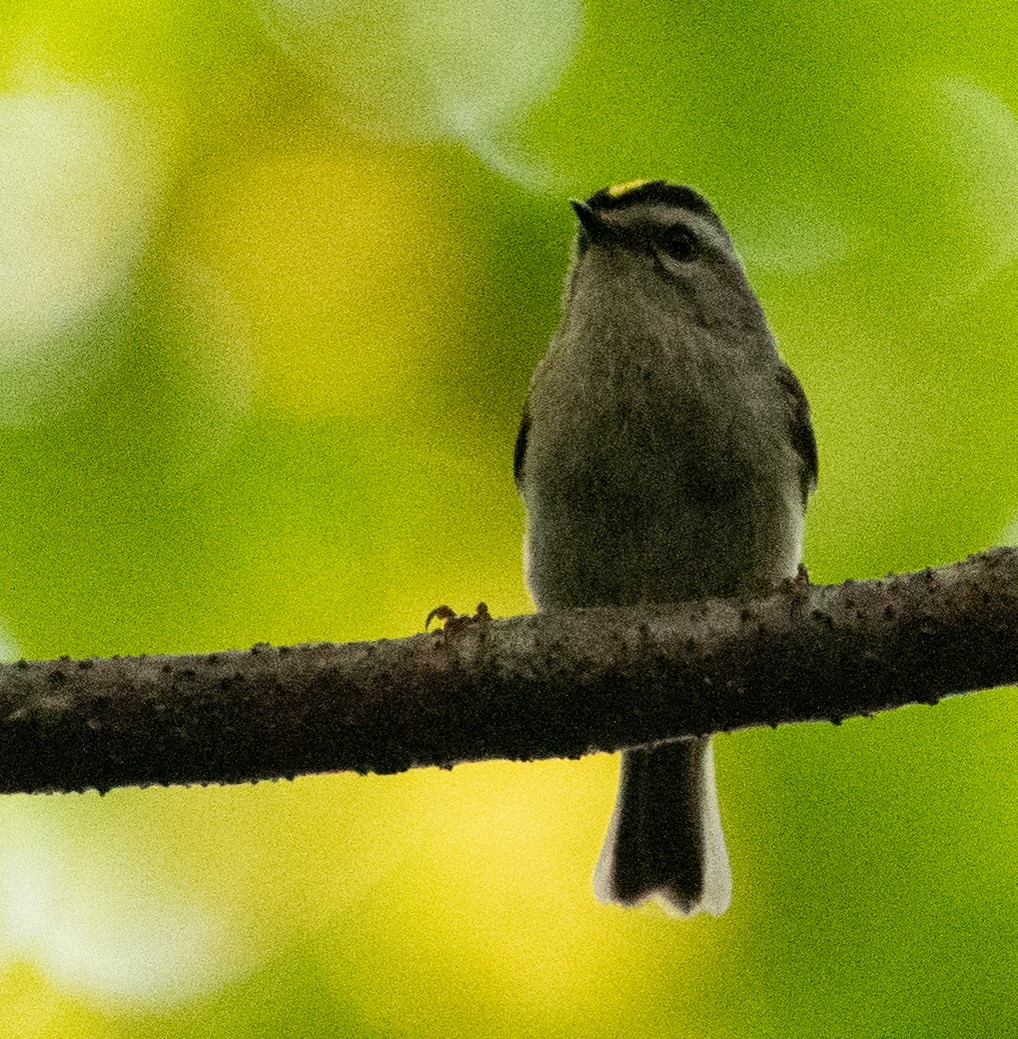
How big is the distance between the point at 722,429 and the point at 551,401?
18.9 inches

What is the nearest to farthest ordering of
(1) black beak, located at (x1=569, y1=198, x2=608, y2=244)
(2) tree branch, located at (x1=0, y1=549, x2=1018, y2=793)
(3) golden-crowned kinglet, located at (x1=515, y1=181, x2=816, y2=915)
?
(2) tree branch, located at (x1=0, y1=549, x2=1018, y2=793), (3) golden-crowned kinglet, located at (x1=515, y1=181, x2=816, y2=915), (1) black beak, located at (x1=569, y1=198, x2=608, y2=244)

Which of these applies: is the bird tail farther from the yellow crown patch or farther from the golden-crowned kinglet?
the yellow crown patch

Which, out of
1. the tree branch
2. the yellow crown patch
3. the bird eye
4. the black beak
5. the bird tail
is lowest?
the tree branch

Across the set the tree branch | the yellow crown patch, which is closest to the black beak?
the yellow crown patch

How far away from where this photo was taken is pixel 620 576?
3.52 m

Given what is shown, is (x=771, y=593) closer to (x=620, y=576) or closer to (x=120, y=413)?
(x=620, y=576)

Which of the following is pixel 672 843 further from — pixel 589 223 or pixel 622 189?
pixel 622 189

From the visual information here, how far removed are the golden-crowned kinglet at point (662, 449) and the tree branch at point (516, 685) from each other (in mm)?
709

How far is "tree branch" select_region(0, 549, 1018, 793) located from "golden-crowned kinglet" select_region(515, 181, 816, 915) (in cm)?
71

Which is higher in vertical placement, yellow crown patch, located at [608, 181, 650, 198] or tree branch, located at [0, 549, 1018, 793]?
yellow crown patch, located at [608, 181, 650, 198]

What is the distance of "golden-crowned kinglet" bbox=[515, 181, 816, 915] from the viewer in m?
3.47

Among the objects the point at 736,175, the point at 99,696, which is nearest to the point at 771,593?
the point at 99,696

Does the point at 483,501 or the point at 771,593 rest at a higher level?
the point at 483,501

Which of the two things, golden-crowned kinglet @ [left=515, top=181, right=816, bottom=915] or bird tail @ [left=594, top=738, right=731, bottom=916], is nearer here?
golden-crowned kinglet @ [left=515, top=181, right=816, bottom=915]
